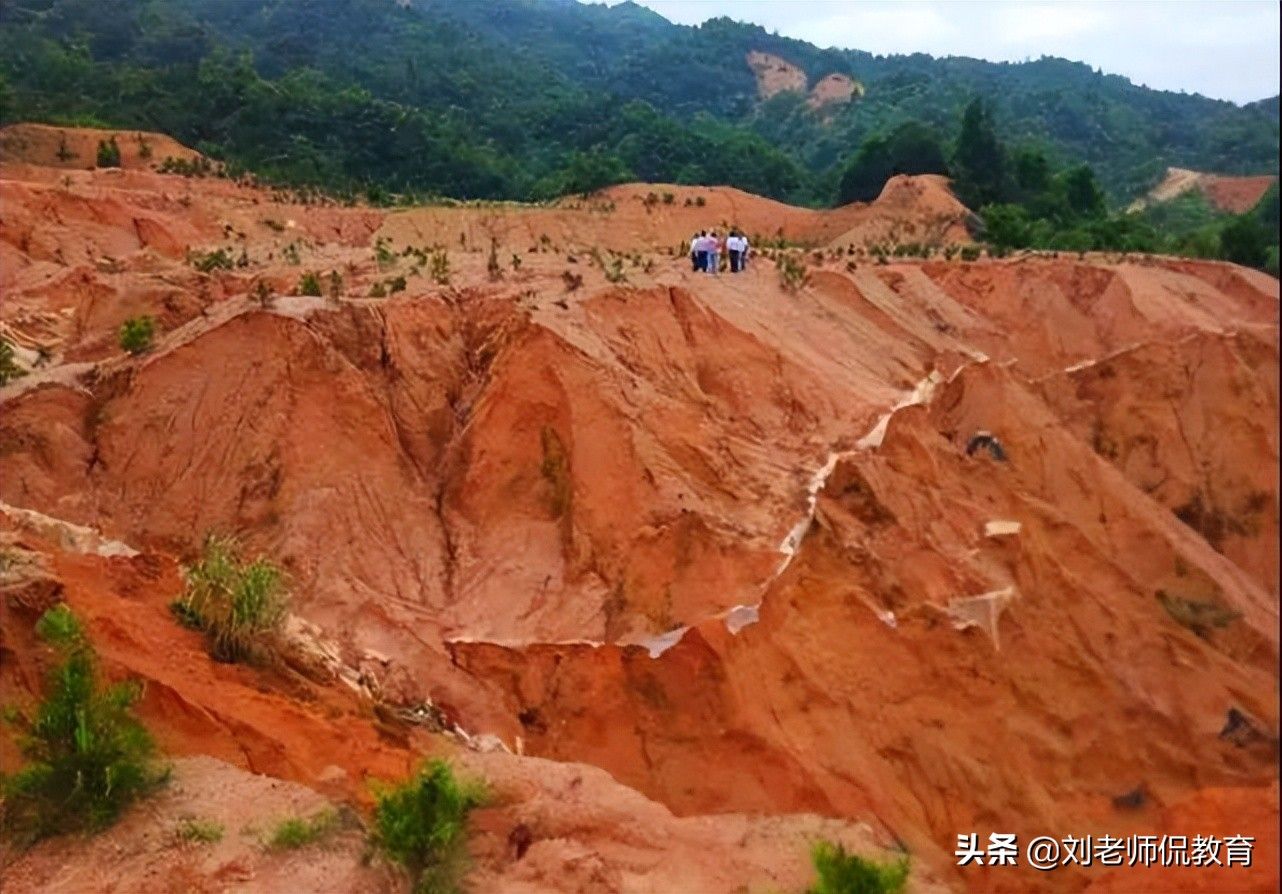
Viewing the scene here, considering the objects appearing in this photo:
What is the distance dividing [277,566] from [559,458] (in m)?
2.18

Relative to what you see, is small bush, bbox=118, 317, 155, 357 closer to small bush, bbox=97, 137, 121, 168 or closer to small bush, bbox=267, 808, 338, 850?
small bush, bbox=267, 808, 338, 850

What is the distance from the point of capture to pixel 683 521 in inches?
320

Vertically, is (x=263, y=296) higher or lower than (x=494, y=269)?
lower

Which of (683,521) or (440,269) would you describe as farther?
(440,269)

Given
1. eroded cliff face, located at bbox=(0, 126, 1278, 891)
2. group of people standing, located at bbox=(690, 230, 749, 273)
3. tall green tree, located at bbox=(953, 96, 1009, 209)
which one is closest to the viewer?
eroded cliff face, located at bbox=(0, 126, 1278, 891)

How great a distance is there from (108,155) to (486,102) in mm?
21579

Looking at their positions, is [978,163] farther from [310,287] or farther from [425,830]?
[425,830]

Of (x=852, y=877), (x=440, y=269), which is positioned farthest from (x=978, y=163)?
(x=852, y=877)

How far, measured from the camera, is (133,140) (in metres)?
24.8

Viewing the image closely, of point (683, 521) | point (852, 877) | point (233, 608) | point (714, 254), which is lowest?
point (233, 608)

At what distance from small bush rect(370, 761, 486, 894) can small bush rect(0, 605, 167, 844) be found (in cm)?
125

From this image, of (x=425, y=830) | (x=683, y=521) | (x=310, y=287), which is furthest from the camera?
(x=310, y=287)

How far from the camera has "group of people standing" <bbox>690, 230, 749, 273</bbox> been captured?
11.9 m

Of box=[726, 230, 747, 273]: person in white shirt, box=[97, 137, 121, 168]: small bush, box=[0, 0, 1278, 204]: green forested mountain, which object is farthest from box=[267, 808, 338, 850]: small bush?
box=[97, 137, 121, 168]: small bush
